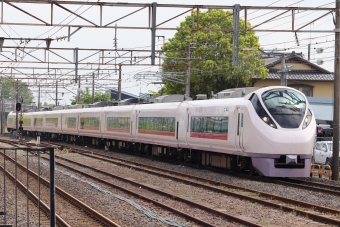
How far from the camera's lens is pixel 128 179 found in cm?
1978

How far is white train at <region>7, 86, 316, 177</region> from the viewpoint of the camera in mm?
18641

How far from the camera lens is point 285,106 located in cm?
1906

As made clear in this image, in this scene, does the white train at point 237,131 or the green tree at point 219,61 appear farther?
the green tree at point 219,61

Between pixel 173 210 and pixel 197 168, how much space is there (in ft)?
37.1

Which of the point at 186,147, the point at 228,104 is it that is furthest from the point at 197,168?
the point at 228,104

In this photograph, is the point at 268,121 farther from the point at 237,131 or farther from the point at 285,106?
the point at 237,131

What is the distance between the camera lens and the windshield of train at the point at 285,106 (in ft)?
61.7

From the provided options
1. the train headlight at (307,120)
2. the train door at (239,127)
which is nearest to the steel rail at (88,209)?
the train door at (239,127)

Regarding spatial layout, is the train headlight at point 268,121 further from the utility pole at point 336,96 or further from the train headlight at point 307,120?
the utility pole at point 336,96

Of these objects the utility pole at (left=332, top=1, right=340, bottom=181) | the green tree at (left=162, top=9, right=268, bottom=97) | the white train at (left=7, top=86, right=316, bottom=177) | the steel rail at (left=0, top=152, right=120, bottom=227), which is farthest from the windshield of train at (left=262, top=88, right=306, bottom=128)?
the green tree at (left=162, top=9, right=268, bottom=97)

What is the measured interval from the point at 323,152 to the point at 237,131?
9520 mm

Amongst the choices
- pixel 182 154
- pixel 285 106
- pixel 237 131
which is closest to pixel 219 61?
pixel 182 154

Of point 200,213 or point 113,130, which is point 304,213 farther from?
point 113,130

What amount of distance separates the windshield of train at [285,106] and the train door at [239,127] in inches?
38.8
